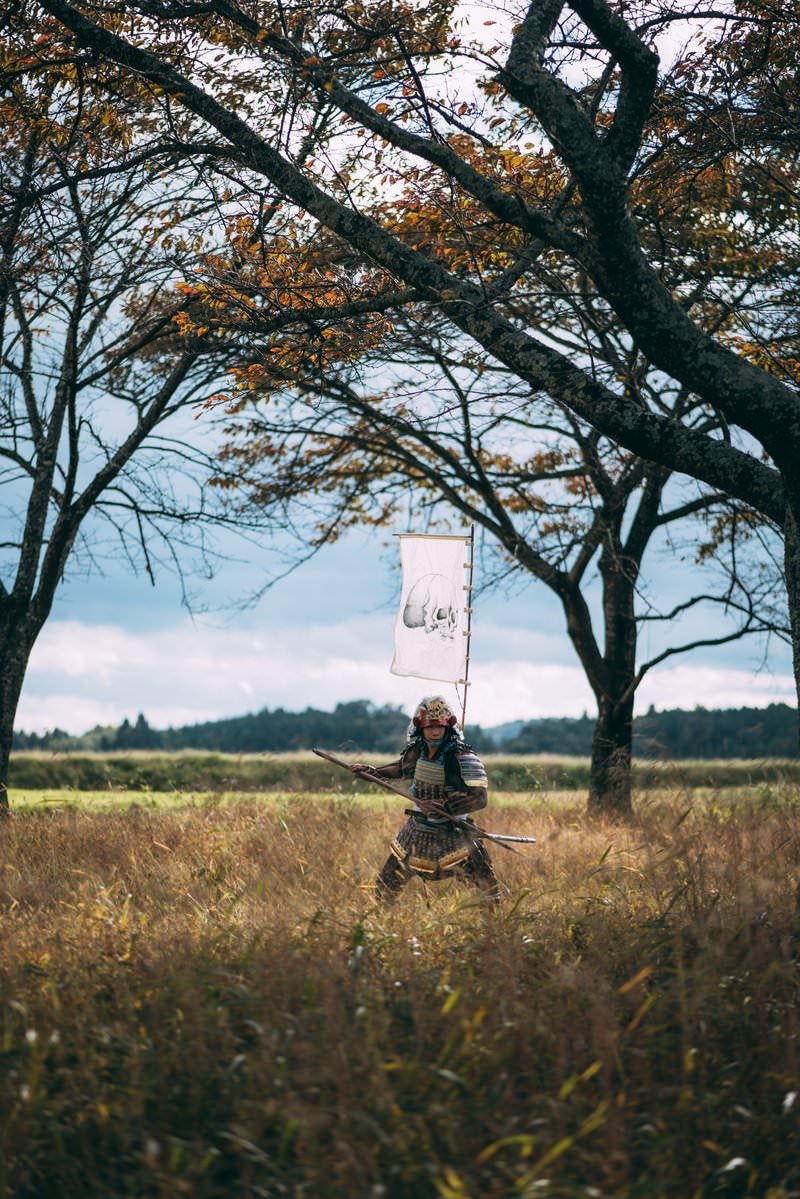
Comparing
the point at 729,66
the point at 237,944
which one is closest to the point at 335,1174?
the point at 237,944

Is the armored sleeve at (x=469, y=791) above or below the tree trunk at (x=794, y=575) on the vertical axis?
below

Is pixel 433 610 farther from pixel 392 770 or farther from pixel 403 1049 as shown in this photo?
pixel 403 1049

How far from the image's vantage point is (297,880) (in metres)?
8.26

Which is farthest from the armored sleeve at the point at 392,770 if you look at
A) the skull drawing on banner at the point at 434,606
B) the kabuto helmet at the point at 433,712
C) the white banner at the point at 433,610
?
the skull drawing on banner at the point at 434,606

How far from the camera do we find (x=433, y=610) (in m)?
12.6

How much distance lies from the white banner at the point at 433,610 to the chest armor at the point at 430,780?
3892 mm

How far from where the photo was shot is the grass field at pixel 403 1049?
3744 mm

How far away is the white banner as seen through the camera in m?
12.6

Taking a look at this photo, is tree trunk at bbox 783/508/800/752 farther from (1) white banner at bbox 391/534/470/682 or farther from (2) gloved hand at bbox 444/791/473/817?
(1) white banner at bbox 391/534/470/682

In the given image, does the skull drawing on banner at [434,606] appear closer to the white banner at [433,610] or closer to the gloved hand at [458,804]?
the white banner at [433,610]

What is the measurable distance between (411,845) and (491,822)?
14.4ft

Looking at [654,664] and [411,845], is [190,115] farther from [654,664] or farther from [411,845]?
[654,664]

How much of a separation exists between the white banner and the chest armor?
3.89 metres

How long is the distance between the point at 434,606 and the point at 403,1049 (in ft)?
27.3
